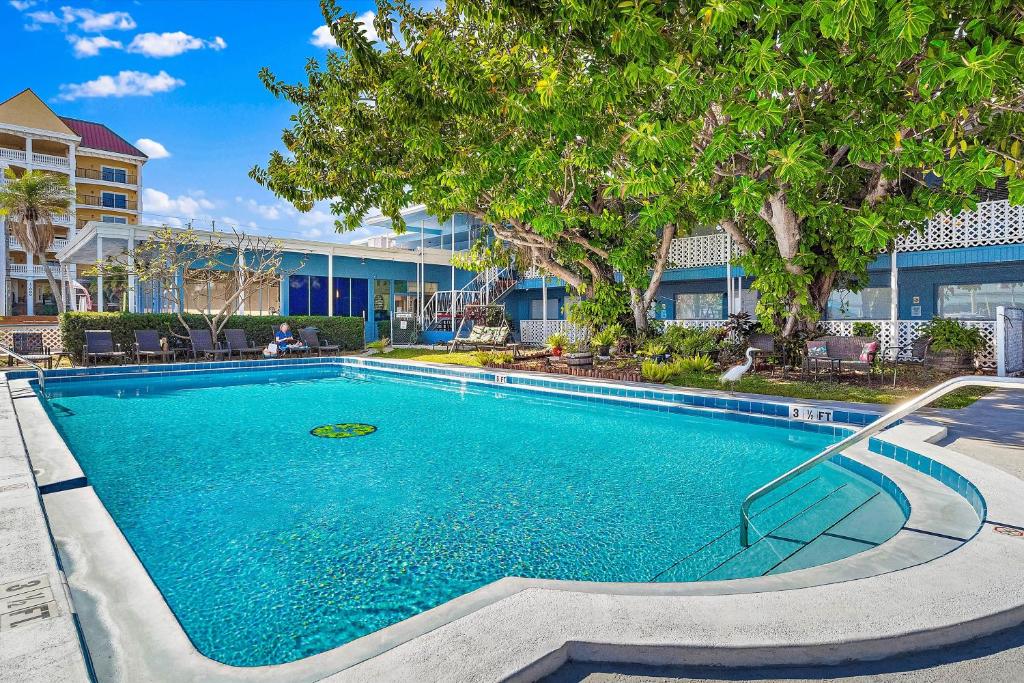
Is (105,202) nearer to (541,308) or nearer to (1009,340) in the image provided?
(541,308)

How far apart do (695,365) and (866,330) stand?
195 inches

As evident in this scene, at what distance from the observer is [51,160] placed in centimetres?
3294

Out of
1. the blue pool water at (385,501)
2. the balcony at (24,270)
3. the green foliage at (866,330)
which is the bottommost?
the blue pool water at (385,501)

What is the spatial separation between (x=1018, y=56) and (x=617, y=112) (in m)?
4.16

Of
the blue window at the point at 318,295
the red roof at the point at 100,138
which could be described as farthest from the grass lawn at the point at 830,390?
the red roof at the point at 100,138

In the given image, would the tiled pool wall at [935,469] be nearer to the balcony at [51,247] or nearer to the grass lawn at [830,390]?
the grass lawn at [830,390]

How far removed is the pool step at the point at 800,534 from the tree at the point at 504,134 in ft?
13.4

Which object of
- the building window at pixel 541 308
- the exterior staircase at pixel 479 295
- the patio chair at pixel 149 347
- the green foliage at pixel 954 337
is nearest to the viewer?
the green foliage at pixel 954 337

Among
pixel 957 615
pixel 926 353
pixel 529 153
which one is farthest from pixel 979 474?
pixel 926 353

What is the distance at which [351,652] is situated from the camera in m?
2.06

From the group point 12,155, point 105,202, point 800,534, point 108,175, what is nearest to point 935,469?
point 800,534

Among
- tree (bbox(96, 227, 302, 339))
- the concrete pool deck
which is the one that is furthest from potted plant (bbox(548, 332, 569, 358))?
the concrete pool deck

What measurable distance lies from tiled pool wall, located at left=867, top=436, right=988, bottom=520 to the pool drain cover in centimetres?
565

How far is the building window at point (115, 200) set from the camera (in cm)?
3566
